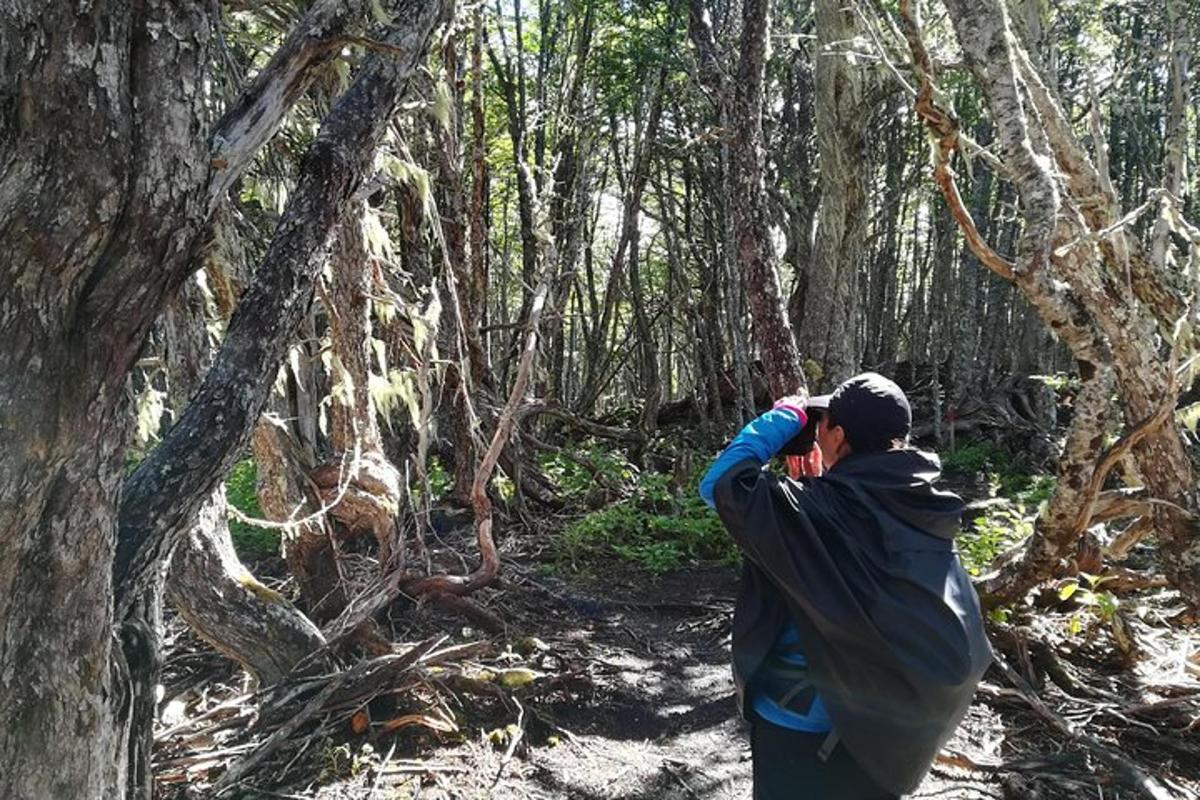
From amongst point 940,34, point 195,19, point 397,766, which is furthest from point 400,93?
point 940,34

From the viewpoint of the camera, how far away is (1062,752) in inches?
163

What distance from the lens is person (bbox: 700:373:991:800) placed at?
212 cm

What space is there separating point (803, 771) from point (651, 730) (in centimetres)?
254

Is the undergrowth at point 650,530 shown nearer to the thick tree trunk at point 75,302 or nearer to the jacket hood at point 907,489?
the jacket hood at point 907,489

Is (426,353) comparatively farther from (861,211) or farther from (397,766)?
(861,211)

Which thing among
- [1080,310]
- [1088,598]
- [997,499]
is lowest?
[1088,598]

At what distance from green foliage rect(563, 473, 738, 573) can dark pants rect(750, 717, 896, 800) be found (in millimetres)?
5354

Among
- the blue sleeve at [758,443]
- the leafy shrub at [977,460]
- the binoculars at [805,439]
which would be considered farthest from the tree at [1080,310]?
the leafy shrub at [977,460]

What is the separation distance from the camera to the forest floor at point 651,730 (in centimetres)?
393

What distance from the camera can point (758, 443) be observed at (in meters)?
2.51

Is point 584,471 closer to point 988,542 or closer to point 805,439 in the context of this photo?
point 988,542

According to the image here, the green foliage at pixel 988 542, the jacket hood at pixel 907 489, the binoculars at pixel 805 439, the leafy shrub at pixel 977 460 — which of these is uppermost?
the binoculars at pixel 805 439

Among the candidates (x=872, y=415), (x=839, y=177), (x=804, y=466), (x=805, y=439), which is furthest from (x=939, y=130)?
(x=839, y=177)

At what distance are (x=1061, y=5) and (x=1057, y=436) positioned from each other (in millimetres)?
5939
